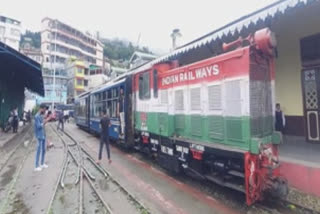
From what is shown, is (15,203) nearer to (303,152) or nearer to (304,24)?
(303,152)

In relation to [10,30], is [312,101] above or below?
below

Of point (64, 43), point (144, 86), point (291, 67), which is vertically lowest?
point (144, 86)

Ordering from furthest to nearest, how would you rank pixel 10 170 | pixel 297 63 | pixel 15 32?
pixel 15 32
pixel 297 63
pixel 10 170

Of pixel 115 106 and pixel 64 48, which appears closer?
pixel 115 106

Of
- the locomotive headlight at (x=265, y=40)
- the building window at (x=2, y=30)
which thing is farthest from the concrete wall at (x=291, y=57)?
the building window at (x=2, y=30)

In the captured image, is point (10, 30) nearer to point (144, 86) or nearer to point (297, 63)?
point (144, 86)

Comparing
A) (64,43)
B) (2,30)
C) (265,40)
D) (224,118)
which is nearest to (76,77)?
(64,43)

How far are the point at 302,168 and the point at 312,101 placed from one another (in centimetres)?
333

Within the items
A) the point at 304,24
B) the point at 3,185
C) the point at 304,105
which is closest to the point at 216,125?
the point at 304,105

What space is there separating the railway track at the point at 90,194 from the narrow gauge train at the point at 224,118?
66.1 inches

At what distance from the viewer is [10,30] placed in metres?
55.8

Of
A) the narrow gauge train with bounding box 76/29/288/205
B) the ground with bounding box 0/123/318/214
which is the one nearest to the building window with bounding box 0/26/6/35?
the ground with bounding box 0/123/318/214

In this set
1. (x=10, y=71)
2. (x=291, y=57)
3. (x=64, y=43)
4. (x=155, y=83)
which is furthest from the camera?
(x=64, y=43)

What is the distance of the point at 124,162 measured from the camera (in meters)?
8.56
